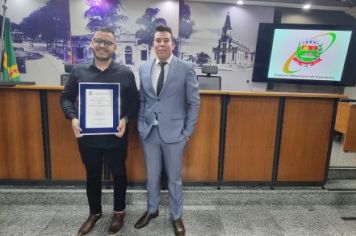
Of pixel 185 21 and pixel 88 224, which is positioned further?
pixel 185 21

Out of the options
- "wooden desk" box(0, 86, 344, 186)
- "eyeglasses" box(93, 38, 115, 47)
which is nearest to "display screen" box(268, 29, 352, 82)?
"wooden desk" box(0, 86, 344, 186)

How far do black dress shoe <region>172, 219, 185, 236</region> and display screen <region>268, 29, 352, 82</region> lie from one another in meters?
4.10

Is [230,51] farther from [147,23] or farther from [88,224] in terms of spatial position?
[88,224]

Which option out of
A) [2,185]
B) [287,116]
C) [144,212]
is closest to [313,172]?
[287,116]

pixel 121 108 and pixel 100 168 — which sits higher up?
pixel 121 108

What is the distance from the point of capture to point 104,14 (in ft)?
15.9

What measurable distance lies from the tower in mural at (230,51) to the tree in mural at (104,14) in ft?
6.44

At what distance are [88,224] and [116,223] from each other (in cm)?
22

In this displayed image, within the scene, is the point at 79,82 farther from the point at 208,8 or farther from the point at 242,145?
the point at 208,8

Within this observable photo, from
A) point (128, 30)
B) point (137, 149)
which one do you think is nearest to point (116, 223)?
point (137, 149)

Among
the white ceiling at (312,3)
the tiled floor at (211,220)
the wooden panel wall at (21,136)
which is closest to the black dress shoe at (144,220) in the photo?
the tiled floor at (211,220)

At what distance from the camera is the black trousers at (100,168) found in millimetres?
1904

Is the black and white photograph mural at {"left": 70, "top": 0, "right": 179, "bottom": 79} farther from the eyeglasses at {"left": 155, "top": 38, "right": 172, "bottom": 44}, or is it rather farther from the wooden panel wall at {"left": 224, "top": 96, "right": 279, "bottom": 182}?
the eyeglasses at {"left": 155, "top": 38, "right": 172, "bottom": 44}

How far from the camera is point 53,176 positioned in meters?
2.46
